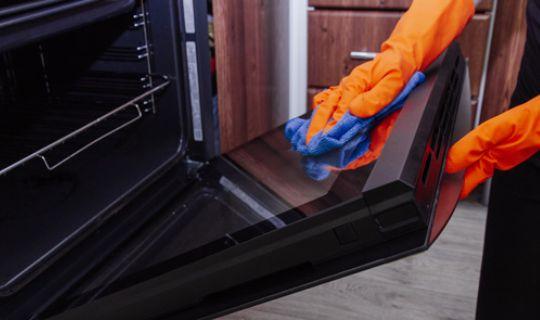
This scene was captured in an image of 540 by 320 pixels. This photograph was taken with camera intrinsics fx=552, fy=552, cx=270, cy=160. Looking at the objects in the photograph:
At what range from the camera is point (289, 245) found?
519mm

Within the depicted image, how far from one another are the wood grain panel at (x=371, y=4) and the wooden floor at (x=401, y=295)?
73 centimetres

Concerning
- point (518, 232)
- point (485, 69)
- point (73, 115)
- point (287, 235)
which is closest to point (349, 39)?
point (485, 69)

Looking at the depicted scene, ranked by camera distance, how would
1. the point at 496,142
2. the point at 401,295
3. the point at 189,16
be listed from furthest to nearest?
1. the point at 401,295
2. the point at 189,16
3. the point at 496,142

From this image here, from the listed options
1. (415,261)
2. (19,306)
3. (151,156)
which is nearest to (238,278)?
(19,306)

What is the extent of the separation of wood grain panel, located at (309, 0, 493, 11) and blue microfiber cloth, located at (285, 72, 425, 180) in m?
0.97

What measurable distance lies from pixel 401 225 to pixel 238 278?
17 cm

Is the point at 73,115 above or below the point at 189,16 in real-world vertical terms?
below

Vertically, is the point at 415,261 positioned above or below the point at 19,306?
below

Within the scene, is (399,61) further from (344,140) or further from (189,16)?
(189,16)

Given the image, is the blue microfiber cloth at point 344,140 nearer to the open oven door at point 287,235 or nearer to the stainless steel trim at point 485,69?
the open oven door at point 287,235

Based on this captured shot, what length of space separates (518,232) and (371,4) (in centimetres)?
88

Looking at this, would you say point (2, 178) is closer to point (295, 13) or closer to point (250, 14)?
point (250, 14)

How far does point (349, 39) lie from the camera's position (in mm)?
1730

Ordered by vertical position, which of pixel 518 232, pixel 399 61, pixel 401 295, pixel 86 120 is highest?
pixel 399 61
